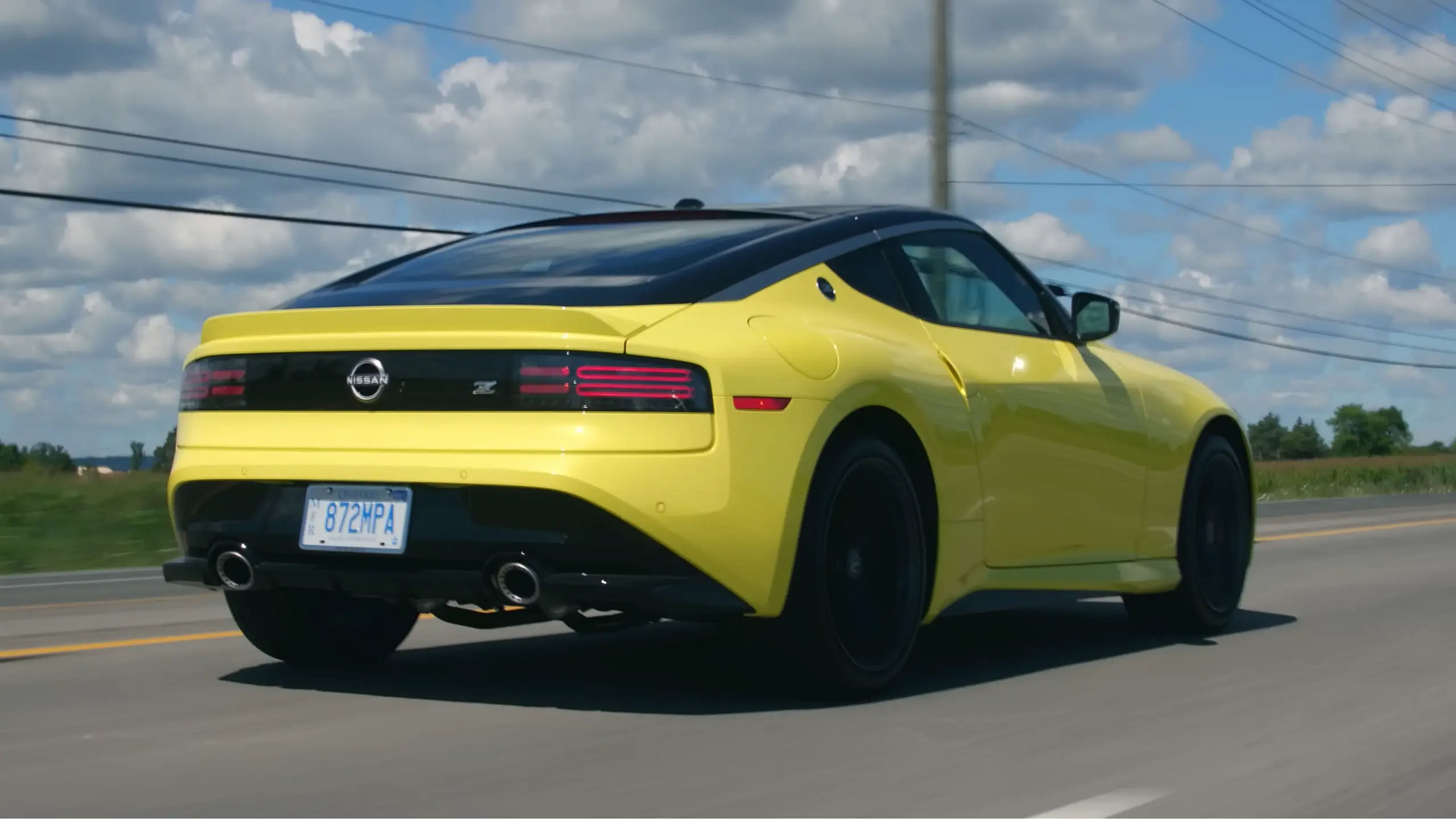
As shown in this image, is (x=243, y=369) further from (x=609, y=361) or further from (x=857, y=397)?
(x=857, y=397)

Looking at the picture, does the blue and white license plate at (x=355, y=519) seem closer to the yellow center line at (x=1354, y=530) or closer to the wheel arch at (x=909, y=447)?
the wheel arch at (x=909, y=447)

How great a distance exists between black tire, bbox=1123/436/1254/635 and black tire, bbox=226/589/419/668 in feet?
9.83

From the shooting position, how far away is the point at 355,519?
529 centimetres

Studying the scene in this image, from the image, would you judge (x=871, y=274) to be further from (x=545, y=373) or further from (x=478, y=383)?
(x=478, y=383)

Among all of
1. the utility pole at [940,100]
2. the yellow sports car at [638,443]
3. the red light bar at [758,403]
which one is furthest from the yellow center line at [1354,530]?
the red light bar at [758,403]

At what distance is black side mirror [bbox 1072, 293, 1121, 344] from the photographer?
7309mm

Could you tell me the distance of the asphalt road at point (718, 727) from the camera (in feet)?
14.3

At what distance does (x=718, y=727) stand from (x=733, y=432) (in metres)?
0.84

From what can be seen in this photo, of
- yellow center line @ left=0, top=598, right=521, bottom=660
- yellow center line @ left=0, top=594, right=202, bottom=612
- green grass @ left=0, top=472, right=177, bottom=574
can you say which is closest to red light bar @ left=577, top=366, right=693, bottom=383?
yellow center line @ left=0, top=598, right=521, bottom=660

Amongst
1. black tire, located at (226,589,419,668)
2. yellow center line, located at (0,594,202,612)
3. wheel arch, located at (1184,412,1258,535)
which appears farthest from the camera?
yellow center line, located at (0,594,202,612)

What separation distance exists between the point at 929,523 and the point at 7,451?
26219 mm

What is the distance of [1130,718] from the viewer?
18.3 feet

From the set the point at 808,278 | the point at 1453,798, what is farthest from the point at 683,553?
the point at 1453,798

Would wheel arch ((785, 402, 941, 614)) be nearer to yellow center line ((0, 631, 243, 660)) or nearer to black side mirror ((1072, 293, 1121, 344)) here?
black side mirror ((1072, 293, 1121, 344))
